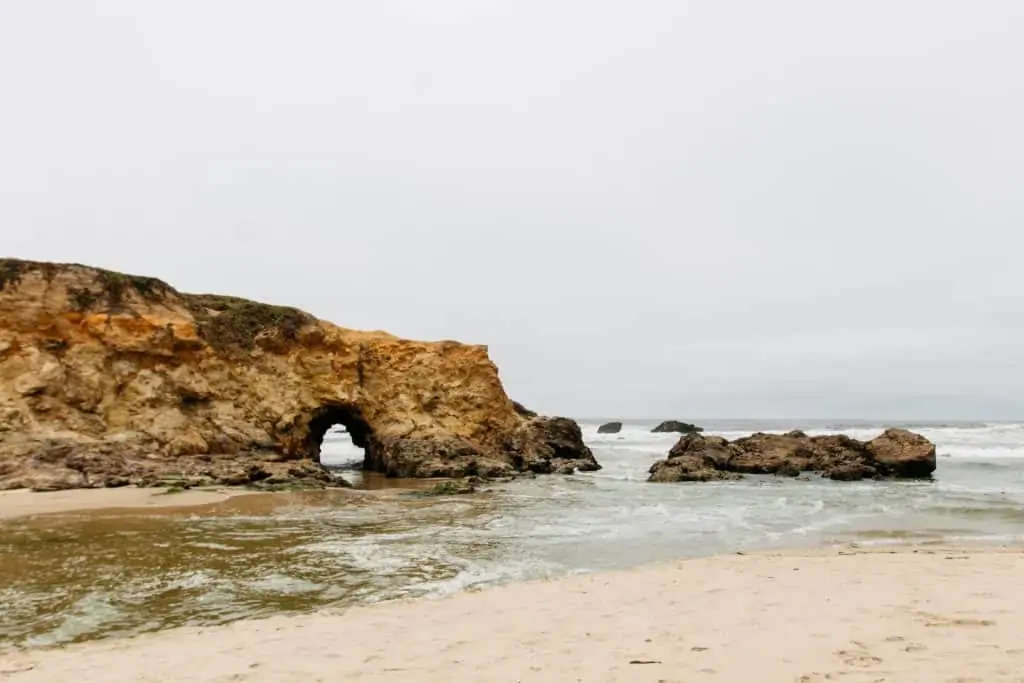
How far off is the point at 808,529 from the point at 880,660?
38.1 feet

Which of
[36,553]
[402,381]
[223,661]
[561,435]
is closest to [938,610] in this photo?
[223,661]

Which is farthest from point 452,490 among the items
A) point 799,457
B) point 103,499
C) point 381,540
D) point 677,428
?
point 677,428

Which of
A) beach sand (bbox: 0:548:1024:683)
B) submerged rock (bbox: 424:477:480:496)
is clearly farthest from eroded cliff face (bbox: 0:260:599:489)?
beach sand (bbox: 0:548:1024:683)

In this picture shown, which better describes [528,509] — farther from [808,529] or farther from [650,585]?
[650,585]

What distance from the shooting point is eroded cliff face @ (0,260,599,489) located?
2209 cm

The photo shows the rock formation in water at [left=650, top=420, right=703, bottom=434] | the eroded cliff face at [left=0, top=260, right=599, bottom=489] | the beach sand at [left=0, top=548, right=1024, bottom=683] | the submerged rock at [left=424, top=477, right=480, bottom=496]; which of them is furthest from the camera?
the rock formation in water at [left=650, top=420, right=703, bottom=434]

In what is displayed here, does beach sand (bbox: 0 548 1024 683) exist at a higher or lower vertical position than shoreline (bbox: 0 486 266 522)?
higher

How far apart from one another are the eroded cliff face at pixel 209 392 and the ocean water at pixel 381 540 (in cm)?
572

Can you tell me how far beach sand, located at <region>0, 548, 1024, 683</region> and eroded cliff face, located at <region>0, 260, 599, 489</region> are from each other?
15.9 m

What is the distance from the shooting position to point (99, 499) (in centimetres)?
1728

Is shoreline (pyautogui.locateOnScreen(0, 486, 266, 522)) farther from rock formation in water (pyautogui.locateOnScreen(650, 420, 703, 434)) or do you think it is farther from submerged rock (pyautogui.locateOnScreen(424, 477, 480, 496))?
rock formation in water (pyautogui.locateOnScreen(650, 420, 703, 434))

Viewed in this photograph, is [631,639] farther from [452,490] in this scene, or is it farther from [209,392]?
[209,392]

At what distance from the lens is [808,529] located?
51.1 feet

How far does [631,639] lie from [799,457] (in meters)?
30.2
